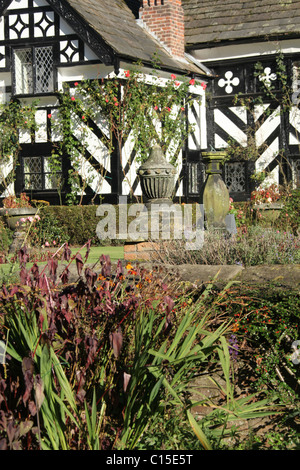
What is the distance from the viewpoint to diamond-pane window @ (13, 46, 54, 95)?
14.0 metres

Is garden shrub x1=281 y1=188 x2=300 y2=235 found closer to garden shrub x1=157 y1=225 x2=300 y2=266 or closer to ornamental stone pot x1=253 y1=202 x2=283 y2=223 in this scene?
ornamental stone pot x1=253 y1=202 x2=283 y2=223

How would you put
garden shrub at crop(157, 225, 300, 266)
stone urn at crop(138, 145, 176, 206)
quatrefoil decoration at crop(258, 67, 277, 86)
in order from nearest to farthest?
garden shrub at crop(157, 225, 300, 266), stone urn at crop(138, 145, 176, 206), quatrefoil decoration at crop(258, 67, 277, 86)

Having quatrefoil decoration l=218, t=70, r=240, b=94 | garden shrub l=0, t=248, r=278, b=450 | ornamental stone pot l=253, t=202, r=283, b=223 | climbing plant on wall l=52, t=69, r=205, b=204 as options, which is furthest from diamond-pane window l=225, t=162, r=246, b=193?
garden shrub l=0, t=248, r=278, b=450

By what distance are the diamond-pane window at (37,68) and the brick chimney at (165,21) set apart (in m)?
2.92

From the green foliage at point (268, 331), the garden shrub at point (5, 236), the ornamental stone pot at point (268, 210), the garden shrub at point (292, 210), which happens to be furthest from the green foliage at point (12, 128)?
the green foliage at point (268, 331)

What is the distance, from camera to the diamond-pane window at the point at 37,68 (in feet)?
45.9

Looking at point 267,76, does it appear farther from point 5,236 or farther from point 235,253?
point 235,253

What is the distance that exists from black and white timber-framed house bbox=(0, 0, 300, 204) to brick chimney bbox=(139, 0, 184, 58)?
0.02 metres

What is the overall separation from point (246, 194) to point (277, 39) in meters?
3.55

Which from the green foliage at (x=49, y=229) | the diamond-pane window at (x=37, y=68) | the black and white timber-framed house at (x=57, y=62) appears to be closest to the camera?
the green foliage at (x=49, y=229)

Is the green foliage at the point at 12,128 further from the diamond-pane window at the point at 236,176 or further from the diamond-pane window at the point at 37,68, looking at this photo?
the diamond-pane window at the point at 236,176

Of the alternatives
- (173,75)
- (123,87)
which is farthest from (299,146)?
(123,87)

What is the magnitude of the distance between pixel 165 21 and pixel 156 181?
7.42 m

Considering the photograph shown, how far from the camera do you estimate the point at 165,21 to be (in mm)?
15594
